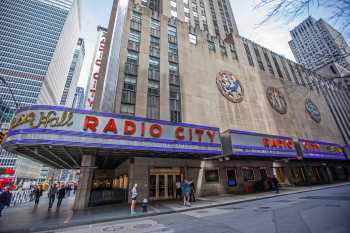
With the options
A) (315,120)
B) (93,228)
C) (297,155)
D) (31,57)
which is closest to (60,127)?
(93,228)

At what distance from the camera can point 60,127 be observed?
11.3m

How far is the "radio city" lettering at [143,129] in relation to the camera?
40.0 feet

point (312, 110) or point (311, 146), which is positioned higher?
point (312, 110)

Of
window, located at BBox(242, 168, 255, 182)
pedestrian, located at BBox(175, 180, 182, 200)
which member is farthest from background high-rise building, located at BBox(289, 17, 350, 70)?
window, located at BBox(242, 168, 255, 182)

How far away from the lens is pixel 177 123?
15.3 meters

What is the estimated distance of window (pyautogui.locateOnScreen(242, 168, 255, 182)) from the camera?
21.6m

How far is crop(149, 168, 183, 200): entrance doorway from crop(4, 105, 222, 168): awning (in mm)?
4526

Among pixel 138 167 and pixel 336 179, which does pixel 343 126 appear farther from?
pixel 138 167

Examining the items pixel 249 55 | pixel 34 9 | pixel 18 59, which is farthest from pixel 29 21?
pixel 249 55

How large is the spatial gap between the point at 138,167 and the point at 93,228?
311 inches

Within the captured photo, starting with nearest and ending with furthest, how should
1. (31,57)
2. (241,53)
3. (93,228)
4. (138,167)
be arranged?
(93,228)
(138,167)
(241,53)
(31,57)

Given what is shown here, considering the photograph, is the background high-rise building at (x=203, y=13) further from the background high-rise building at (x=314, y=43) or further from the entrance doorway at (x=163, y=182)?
the entrance doorway at (x=163, y=182)

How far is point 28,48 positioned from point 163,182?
516ft

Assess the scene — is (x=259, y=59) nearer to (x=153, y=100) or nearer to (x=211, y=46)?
(x=211, y=46)
